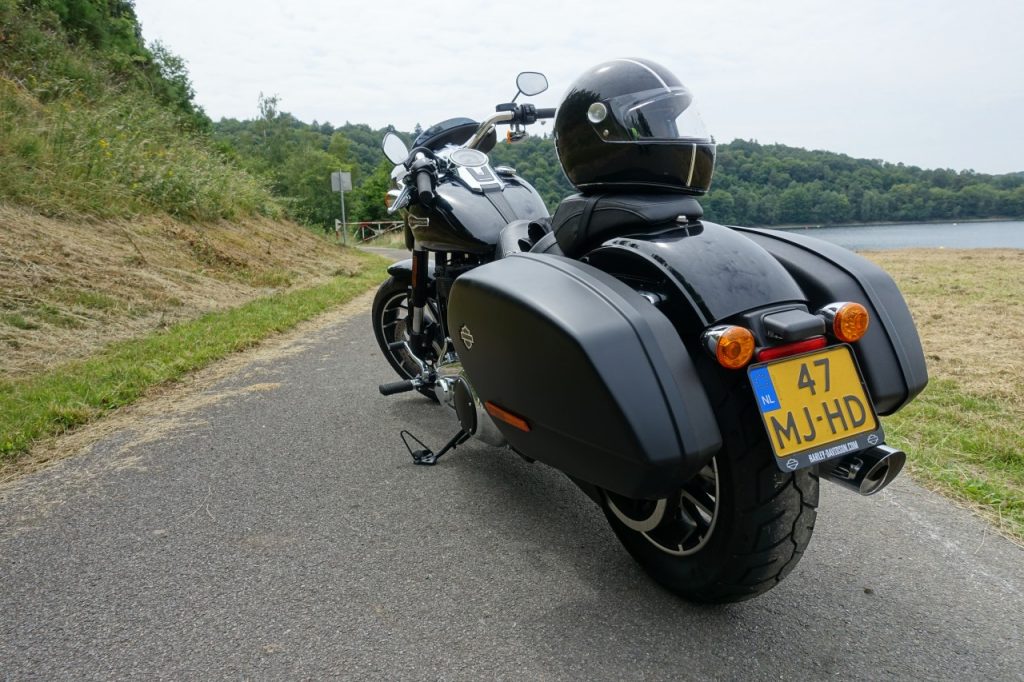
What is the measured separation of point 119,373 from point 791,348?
4.10 meters

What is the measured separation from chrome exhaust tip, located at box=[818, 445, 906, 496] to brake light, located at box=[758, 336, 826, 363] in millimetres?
292

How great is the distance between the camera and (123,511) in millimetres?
2541

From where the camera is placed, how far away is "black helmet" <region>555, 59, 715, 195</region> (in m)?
2.01

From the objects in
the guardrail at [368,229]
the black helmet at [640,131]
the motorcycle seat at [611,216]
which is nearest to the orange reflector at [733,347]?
the motorcycle seat at [611,216]

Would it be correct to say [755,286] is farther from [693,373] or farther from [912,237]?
[912,237]

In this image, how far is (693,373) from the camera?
158cm

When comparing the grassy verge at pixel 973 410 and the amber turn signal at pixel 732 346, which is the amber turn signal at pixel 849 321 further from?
the grassy verge at pixel 973 410

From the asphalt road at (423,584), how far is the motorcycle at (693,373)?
216mm

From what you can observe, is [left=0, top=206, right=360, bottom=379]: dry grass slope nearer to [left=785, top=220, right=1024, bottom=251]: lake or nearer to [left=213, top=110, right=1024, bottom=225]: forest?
[left=213, top=110, right=1024, bottom=225]: forest

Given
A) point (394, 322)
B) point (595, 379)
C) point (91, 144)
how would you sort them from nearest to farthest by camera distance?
point (595, 379), point (394, 322), point (91, 144)

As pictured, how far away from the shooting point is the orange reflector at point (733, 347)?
1.56 meters

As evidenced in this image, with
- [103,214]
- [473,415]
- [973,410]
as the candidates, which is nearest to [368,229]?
[103,214]

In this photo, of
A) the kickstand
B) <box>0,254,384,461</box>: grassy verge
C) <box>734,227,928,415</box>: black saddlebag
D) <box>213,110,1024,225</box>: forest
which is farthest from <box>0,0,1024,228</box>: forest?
<box>0,254,384,461</box>: grassy verge

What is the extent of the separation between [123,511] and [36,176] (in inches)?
241
